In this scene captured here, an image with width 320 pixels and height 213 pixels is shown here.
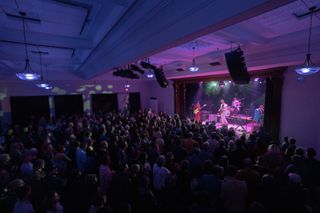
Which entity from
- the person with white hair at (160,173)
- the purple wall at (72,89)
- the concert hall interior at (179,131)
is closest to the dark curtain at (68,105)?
the purple wall at (72,89)

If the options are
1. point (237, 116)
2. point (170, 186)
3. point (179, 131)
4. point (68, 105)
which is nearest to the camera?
point (170, 186)

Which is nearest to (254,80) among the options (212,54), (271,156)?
(212,54)

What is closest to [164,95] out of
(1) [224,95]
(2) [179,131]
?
(1) [224,95]

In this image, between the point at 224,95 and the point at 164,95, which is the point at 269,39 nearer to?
the point at 224,95

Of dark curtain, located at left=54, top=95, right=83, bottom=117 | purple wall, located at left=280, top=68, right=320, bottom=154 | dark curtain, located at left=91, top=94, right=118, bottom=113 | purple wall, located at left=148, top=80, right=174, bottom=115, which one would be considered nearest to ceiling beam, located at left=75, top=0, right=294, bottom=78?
purple wall, located at left=280, top=68, right=320, bottom=154

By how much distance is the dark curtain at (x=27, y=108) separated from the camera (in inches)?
427

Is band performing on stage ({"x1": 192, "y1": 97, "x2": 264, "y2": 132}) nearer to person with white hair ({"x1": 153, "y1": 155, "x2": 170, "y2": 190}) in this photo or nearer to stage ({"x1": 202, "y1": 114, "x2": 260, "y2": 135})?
stage ({"x1": 202, "y1": 114, "x2": 260, "y2": 135})

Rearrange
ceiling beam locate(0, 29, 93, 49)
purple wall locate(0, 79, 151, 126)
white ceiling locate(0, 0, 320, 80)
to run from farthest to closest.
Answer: purple wall locate(0, 79, 151, 126)
ceiling beam locate(0, 29, 93, 49)
white ceiling locate(0, 0, 320, 80)

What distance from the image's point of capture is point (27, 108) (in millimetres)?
11172

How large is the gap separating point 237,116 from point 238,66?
561cm

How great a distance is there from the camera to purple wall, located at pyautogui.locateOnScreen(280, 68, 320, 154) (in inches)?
241

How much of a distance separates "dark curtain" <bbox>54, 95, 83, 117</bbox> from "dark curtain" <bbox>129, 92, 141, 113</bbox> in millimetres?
3587

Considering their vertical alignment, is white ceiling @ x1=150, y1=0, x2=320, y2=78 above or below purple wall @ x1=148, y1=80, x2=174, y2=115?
above

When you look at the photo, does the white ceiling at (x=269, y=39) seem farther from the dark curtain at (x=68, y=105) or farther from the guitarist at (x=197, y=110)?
the dark curtain at (x=68, y=105)
